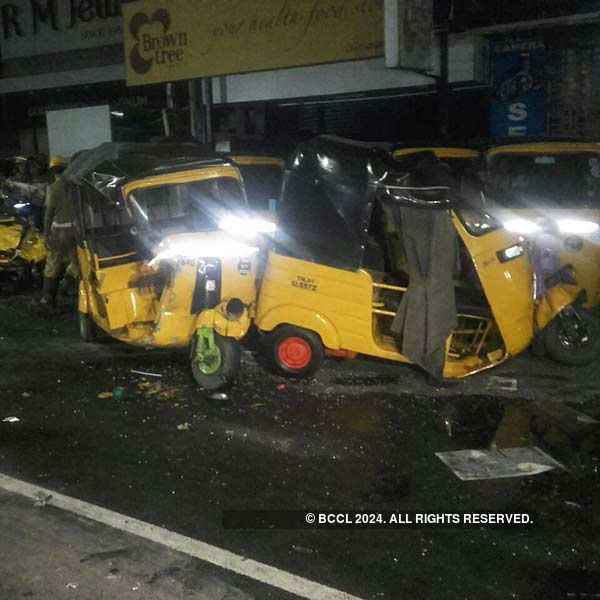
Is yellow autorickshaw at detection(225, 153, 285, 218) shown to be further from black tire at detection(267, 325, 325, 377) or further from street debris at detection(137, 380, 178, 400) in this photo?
street debris at detection(137, 380, 178, 400)

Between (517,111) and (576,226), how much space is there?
5345mm

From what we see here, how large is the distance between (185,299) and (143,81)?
861 cm

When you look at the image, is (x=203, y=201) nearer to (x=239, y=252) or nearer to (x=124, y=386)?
(x=239, y=252)

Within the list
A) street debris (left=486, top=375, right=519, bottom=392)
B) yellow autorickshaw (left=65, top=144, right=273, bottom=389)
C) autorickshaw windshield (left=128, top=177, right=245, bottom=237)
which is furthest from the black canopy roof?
street debris (left=486, top=375, right=519, bottom=392)

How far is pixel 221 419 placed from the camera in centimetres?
600

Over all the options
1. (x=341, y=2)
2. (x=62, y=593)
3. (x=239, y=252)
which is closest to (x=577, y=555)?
(x=62, y=593)

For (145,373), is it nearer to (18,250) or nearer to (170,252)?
(170,252)

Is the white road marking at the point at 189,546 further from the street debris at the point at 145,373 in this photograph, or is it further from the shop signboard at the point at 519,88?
the shop signboard at the point at 519,88

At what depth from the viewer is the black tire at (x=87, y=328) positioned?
27.1ft

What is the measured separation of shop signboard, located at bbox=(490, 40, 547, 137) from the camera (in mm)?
11945

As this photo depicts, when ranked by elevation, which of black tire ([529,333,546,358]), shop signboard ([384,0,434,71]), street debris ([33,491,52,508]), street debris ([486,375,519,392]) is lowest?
street debris ([33,491,52,508])

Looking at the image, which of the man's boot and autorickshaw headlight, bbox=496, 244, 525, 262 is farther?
the man's boot

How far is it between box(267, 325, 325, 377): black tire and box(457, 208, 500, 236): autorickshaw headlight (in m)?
1.64

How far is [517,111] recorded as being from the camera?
1225cm
